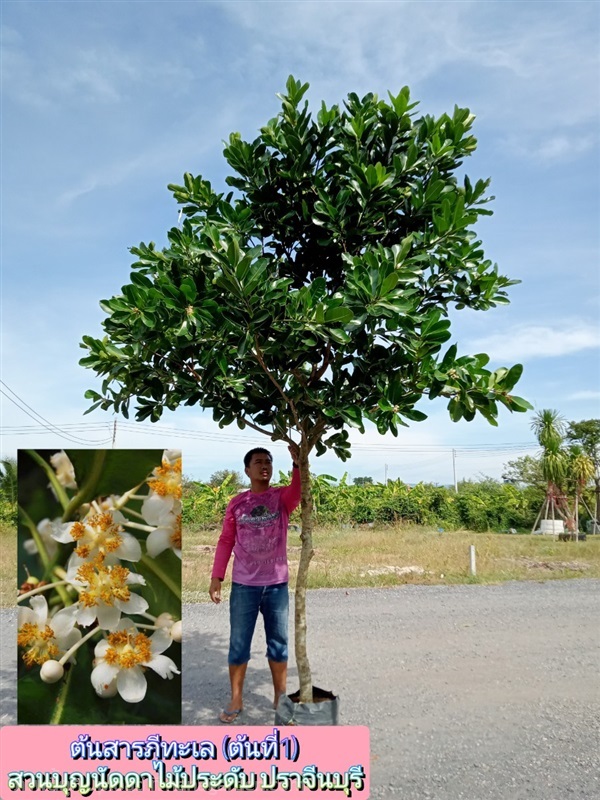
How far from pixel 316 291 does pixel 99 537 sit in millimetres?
1826

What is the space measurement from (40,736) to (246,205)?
121 inches

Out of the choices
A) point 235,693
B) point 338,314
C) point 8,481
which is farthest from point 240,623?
point 8,481

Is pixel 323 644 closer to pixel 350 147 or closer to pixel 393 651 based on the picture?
pixel 393 651

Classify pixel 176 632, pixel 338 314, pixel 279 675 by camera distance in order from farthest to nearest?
pixel 279 675, pixel 176 632, pixel 338 314

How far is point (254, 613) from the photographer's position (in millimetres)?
4328

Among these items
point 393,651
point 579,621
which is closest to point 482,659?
point 393,651

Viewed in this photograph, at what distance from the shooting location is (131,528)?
3.66m

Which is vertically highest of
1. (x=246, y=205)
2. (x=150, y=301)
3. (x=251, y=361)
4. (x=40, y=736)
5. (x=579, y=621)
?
(x=246, y=205)

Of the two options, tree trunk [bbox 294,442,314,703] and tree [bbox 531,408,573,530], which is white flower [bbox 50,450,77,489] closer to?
tree trunk [bbox 294,442,314,703]

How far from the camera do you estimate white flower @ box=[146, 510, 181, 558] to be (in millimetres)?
3664

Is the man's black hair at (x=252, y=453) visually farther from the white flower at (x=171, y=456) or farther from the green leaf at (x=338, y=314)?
the green leaf at (x=338, y=314)

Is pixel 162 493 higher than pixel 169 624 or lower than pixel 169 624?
higher

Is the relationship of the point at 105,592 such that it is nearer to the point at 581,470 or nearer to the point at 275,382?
the point at 275,382

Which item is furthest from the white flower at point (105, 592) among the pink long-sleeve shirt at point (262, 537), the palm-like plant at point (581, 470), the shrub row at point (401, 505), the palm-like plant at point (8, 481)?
the palm-like plant at point (581, 470)
